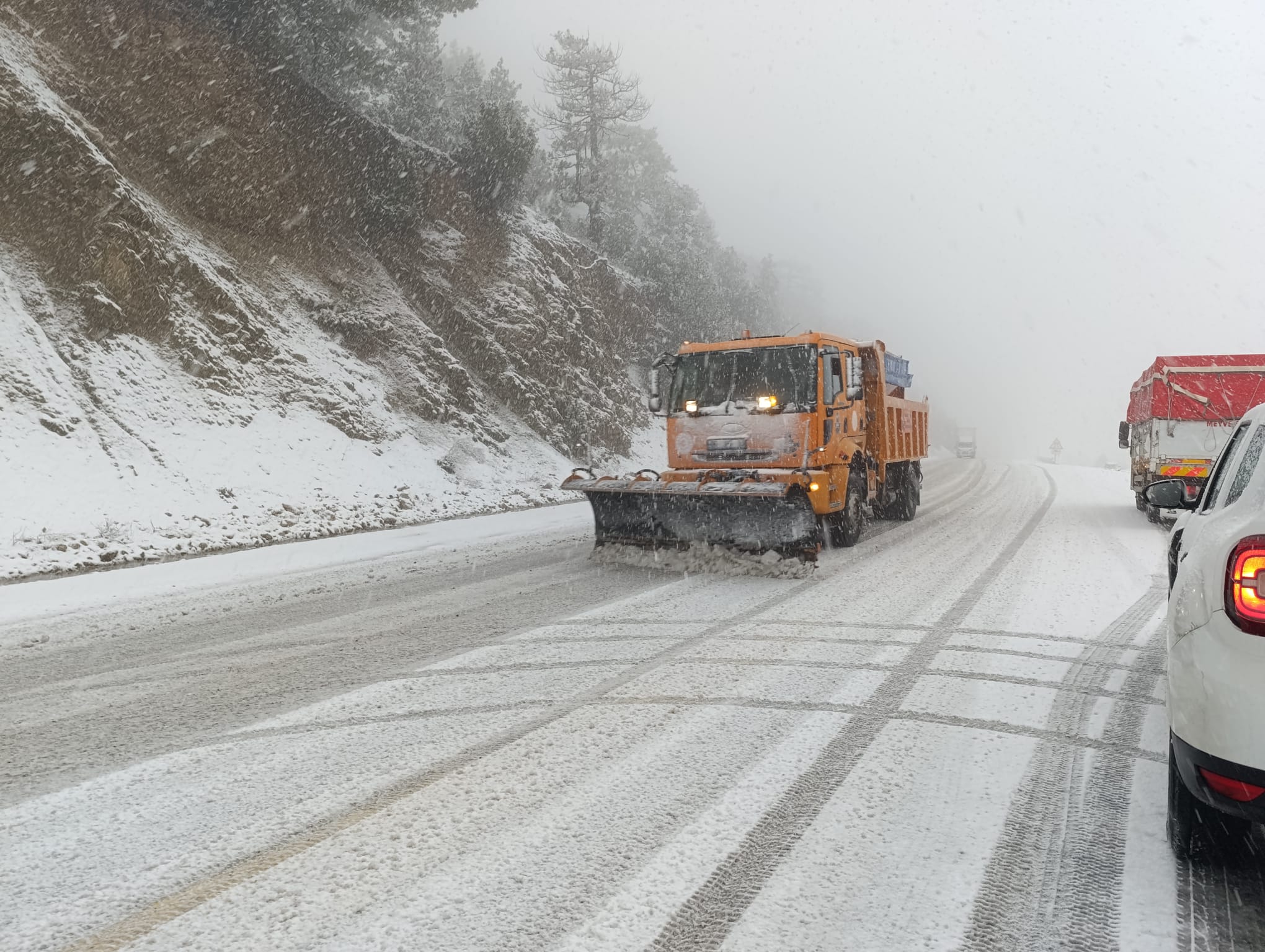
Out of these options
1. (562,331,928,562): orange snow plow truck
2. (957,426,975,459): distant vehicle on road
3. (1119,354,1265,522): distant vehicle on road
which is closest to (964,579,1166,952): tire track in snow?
(562,331,928,562): orange snow plow truck

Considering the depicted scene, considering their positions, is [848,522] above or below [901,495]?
below

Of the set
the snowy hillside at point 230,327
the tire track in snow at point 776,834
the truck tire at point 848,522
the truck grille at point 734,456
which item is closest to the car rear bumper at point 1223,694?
the tire track in snow at point 776,834

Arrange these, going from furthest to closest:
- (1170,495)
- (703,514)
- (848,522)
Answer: (848,522) → (703,514) → (1170,495)

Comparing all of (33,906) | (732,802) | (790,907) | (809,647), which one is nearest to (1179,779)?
(790,907)

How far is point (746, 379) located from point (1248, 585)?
347 inches

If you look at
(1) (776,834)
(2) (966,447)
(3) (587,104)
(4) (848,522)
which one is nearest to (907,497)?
(4) (848,522)

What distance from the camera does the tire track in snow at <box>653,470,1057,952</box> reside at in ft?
9.05

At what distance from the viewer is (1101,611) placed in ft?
25.3

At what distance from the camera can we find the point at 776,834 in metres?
3.42

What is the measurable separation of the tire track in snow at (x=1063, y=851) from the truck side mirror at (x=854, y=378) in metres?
6.88

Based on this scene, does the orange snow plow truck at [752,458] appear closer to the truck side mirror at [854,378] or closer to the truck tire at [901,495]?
the truck side mirror at [854,378]

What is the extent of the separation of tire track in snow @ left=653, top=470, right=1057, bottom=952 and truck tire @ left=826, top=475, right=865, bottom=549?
5817 mm

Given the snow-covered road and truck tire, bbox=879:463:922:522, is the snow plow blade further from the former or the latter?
truck tire, bbox=879:463:922:522

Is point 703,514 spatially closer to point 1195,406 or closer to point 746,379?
point 746,379
